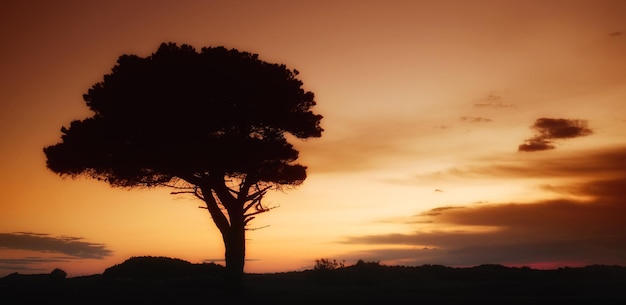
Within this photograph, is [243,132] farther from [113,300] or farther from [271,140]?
[113,300]

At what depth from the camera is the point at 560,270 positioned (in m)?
42.7

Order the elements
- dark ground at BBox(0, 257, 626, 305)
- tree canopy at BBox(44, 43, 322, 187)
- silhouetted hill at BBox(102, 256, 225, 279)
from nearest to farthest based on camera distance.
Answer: dark ground at BBox(0, 257, 626, 305) < tree canopy at BBox(44, 43, 322, 187) < silhouetted hill at BBox(102, 256, 225, 279)

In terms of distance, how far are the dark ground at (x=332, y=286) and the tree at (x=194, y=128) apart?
3981 mm

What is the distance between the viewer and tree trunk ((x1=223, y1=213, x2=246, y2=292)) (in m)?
29.6

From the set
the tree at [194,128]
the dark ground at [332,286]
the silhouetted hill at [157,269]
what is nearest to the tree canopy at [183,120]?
the tree at [194,128]

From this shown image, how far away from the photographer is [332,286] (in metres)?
34.8

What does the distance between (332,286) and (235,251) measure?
765 centimetres

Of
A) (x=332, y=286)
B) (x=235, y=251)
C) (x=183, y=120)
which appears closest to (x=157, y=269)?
(x=235, y=251)

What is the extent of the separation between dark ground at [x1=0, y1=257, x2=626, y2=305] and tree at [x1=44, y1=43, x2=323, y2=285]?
3981 mm

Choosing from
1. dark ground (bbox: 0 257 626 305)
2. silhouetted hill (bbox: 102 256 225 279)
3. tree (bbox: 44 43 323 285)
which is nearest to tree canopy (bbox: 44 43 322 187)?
tree (bbox: 44 43 323 285)

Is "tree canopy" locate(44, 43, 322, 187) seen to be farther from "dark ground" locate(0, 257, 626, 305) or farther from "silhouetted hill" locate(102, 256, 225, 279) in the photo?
"silhouetted hill" locate(102, 256, 225, 279)

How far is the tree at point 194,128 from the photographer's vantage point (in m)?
29.4

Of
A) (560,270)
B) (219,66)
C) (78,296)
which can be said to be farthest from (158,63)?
(560,270)

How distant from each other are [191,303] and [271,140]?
35.2 feet
